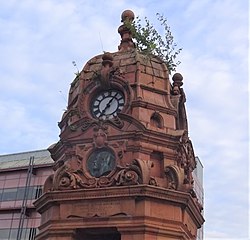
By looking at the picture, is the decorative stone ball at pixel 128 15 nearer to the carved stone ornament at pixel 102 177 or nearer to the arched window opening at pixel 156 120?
the arched window opening at pixel 156 120

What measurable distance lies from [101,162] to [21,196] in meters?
30.6

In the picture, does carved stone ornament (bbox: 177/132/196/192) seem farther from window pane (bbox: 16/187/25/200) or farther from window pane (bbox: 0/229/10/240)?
window pane (bbox: 0/229/10/240)

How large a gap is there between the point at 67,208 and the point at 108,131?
127 inches

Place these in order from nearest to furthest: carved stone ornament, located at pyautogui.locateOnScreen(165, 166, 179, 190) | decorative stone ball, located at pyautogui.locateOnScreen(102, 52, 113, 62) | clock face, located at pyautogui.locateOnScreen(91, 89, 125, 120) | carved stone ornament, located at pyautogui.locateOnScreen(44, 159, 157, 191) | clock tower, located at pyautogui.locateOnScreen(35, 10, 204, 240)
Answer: clock tower, located at pyautogui.locateOnScreen(35, 10, 204, 240)
carved stone ornament, located at pyautogui.locateOnScreen(44, 159, 157, 191)
carved stone ornament, located at pyautogui.locateOnScreen(165, 166, 179, 190)
clock face, located at pyautogui.locateOnScreen(91, 89, 125, 120)
decorative stone ball, located at pyautogui.locateOnScreen(102, 52, 113, 62)

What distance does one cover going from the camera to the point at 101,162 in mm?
18078

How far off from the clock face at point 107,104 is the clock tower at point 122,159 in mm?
39

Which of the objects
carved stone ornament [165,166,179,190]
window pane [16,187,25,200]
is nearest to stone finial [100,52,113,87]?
carved stone ornament [165,166,179,190]

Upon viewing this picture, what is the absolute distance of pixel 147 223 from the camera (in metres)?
16.1

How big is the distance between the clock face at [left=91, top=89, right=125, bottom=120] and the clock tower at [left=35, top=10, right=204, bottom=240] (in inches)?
1.5

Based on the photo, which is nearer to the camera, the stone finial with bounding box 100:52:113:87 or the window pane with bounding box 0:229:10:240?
the stone finial with bounding box 100:52:113:87

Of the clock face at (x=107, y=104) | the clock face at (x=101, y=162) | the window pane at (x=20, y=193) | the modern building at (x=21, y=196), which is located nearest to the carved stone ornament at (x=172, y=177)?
the clock face at (x=101, y=162)

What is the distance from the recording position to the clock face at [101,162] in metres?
17.9

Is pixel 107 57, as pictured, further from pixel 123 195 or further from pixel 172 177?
pixel 123 195

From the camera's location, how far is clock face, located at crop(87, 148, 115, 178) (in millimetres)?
17875
